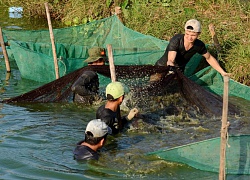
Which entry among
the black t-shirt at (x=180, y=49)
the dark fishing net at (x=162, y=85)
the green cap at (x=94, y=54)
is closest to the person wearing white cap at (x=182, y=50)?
the black t-shirt at (x=180, y=49)

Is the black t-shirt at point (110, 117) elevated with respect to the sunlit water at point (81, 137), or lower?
elevated

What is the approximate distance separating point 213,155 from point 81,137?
7.03 feet

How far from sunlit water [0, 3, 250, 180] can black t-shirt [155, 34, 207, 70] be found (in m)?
0.65

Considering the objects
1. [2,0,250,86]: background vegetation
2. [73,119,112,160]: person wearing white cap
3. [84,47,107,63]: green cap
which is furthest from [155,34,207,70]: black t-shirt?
[73,119,112,160]: person wearing white cap

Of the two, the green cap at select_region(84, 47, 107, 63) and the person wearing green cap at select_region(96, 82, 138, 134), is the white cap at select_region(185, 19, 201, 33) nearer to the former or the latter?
the green cap at select_region(84, 47, 107, 63)

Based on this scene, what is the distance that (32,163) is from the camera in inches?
248

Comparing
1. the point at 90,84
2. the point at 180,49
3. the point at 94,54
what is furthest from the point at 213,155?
the point at 94,54

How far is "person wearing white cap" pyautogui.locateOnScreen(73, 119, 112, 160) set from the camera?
239 inches

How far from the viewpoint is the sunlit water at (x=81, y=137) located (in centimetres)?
604

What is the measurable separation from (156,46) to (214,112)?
2.30 meters

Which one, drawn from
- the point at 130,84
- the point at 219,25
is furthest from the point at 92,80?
the point at 219,25

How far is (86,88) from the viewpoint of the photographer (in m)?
8.13

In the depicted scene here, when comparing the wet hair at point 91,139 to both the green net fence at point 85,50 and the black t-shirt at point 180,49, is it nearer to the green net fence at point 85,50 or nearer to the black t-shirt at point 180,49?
the black t-shirt at point 180,49

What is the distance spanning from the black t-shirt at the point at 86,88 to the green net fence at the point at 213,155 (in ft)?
7.52
